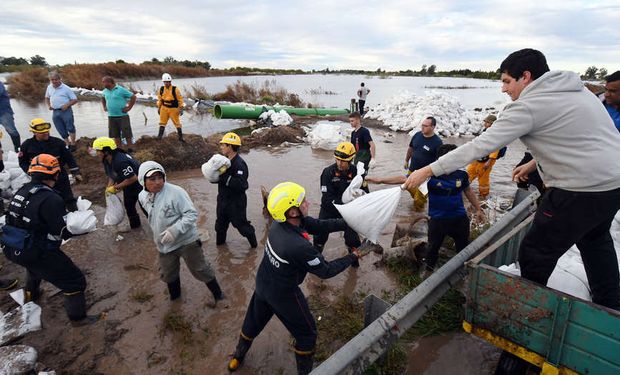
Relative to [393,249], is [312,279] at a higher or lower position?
lower

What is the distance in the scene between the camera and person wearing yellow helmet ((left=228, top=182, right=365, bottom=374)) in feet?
7.97

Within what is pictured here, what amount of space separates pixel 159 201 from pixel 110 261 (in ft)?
6.45

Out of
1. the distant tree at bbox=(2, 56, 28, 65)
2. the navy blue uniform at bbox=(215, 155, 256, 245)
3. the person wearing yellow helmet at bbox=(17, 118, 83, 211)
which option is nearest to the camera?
the navy blue uniform at bbox=(215, 155, 256, 245)

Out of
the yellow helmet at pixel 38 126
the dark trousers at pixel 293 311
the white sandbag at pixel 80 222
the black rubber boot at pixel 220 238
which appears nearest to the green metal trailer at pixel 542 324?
the dark trousers at pixel 293 311

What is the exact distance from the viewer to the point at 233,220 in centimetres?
471

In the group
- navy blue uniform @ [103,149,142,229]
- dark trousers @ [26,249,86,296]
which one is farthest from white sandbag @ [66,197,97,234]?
navy blue uniform @ [103,149,142,229]

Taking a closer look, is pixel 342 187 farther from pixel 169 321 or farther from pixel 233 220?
pixel 169 321

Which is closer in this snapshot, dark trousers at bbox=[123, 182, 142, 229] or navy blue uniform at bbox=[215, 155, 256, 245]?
navy blue uniform at bbox=[215, 155, 256, 245]

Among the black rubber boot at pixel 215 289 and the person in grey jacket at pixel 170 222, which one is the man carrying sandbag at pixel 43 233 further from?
the black rubber boot at pixel 215 289

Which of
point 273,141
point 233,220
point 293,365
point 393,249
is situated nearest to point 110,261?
point 233,220

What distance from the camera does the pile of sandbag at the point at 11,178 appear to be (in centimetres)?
598

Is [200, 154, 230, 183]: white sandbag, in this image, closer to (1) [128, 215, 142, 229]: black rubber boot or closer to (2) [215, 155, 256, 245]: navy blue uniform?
(2) [215, 155, 256, 245]: navy blue uniform

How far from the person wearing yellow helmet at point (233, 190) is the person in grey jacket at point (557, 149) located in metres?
2.77

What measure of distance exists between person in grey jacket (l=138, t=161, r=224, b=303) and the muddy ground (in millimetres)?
452
